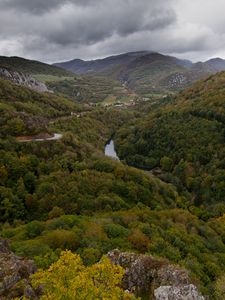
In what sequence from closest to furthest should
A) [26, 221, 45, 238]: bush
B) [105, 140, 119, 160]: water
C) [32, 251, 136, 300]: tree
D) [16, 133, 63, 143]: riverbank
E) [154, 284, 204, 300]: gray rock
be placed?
[32, 251, 136, 300]: tree, [154, 284, 204, 300]: gray rock, [26, 221, 45, 238]: bush, [16, 133, 63, 143]: riverbank, [105, 140, 119, 160]: water

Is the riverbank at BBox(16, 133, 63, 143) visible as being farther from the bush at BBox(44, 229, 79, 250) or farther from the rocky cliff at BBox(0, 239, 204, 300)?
the rocky cliff at BBox(0, 239, 204, 300)

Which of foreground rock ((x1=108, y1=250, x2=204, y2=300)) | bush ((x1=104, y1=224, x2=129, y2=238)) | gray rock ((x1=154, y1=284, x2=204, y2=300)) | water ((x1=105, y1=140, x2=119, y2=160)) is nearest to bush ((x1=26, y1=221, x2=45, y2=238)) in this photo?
bush ((x1=104, y1=224, x2=129, y2=238))

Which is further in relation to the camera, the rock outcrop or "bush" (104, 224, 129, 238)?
"bush" (104, 224, 129, 238)

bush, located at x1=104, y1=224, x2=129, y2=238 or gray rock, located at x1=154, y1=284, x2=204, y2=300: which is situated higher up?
gray rock, located at x1=154, y1=284, x2=204, y2=300

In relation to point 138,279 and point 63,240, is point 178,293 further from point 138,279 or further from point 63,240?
point 63,240

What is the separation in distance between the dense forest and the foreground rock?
5377 mm

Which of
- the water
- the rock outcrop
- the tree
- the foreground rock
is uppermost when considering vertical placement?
the tree

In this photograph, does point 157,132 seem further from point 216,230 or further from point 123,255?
point 123,255

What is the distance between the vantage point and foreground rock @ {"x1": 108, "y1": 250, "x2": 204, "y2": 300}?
24395 mm

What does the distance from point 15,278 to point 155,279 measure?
11249 millimetres

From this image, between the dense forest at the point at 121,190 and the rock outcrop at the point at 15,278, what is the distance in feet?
15.5

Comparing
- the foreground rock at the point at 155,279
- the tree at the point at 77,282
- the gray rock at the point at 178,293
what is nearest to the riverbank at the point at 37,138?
the foreground rock at the point at 155,279

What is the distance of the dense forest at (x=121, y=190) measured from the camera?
42094mm

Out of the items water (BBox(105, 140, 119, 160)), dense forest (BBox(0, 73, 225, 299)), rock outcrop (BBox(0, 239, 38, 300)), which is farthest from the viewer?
water (BBox(105, 140, 119, 160))
